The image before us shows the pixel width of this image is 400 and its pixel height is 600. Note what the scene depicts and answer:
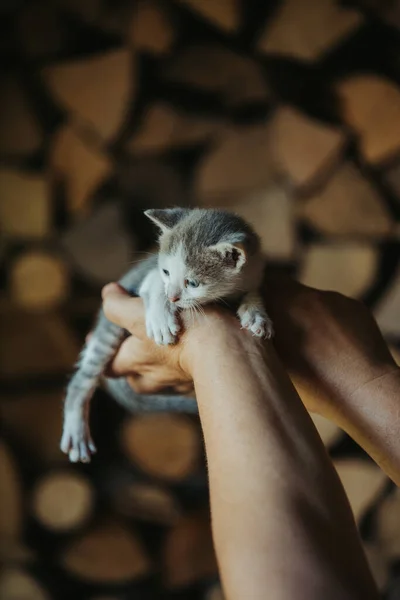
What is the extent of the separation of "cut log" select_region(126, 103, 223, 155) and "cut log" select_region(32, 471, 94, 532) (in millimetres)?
890

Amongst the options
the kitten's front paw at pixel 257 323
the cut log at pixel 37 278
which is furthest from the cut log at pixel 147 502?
the kitten's front paw at pixel 257 323

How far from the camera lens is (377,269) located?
1408mm

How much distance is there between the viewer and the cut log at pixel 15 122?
145 centimetres

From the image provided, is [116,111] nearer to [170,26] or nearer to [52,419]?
[170,26]

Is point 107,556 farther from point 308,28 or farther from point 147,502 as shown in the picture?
point 308,28

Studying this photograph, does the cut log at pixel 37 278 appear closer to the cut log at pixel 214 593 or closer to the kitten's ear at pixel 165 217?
the kitten's ear at pixel 165 217

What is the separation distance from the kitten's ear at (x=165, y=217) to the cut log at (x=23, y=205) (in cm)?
57

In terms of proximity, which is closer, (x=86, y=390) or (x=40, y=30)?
(x=86, y=390)

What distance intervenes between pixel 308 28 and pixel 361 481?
1.09 m

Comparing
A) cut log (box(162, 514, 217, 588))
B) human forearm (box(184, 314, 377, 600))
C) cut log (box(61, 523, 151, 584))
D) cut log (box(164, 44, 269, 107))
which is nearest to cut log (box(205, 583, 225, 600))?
cut log (box(162, 514, 217, 588))

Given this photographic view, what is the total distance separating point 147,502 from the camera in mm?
1551

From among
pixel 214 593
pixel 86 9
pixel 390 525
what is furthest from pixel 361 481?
pixel 86 9

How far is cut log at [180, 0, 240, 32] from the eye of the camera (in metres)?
1.32

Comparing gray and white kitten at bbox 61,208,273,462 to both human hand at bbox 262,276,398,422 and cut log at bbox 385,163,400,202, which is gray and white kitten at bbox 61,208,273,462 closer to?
human hand at bbox 262,276,398,422
